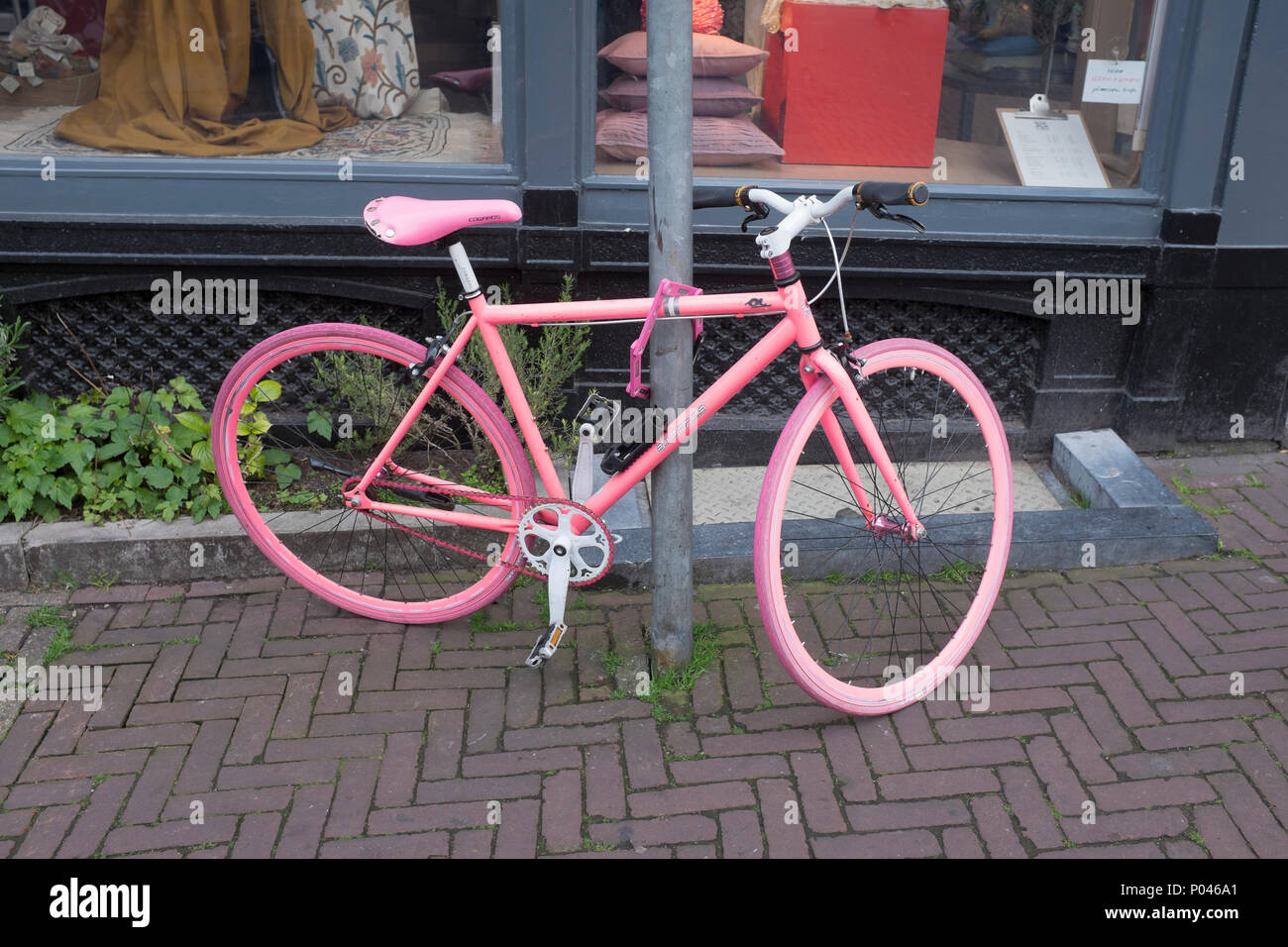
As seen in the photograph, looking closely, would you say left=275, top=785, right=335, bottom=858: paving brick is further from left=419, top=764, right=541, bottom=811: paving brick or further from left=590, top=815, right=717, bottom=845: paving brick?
left=590, top=815, right=717, bottom=845: paving brick

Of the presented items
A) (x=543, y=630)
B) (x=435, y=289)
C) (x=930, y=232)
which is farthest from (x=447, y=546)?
(x=930, y=232)

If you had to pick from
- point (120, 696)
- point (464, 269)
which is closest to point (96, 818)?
point (120, 696)

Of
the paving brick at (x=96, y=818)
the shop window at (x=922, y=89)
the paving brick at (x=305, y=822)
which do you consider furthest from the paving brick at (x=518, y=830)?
the shop window at (x=922, y=89)

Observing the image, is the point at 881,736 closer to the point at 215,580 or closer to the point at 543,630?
the point at 543,630

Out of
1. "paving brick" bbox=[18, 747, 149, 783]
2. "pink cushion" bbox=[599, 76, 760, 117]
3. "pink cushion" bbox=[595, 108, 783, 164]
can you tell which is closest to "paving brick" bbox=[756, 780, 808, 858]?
"paving brick" bbox=[18, 747, 149, 783]

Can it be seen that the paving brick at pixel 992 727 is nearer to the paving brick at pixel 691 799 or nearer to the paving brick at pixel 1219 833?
the paving brick at pixel 1219 833

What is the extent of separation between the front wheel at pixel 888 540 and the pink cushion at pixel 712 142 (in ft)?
3.44

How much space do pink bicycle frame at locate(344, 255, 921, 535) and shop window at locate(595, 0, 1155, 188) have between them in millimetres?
1619

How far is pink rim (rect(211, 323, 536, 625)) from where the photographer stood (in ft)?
11.3

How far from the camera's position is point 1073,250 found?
4500 millimetres

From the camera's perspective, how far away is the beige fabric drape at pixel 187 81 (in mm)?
4383

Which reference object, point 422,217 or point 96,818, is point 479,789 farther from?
point 422,217

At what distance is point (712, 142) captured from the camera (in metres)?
4.53

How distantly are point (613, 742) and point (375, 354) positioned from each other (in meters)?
1.39
